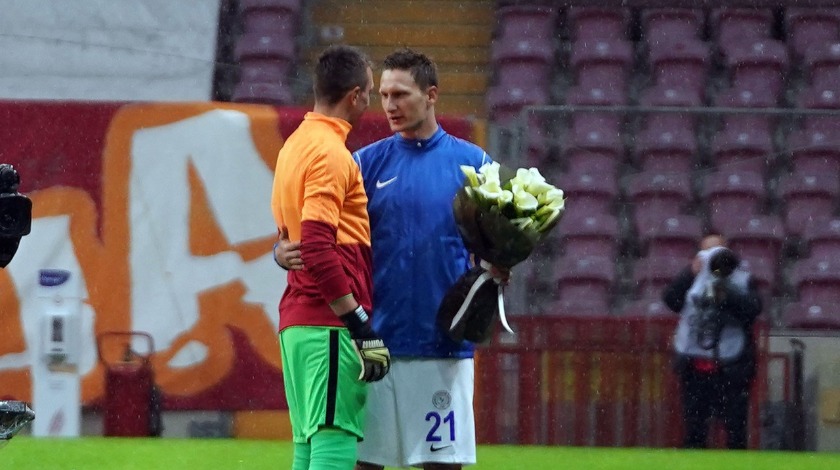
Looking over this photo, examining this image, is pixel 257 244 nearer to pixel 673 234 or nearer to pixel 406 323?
pixel 673 234

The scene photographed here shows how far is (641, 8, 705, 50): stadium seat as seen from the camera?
1364 cm

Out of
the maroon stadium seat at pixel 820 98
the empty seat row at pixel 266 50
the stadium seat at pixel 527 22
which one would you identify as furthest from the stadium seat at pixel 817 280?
the empty seat row at pixel 266 50

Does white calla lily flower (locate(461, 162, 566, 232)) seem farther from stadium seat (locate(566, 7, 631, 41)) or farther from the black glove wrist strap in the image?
stadium seat (locate(566, 7, 631, 41))

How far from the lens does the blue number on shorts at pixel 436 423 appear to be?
463cm

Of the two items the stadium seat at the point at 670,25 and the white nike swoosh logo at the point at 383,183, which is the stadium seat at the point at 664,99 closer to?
the stadium seat at the point at 670,25

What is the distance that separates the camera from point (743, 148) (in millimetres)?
11758

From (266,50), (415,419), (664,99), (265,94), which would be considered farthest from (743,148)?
(415,419)

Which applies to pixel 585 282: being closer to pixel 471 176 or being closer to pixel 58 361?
pixel 58 361

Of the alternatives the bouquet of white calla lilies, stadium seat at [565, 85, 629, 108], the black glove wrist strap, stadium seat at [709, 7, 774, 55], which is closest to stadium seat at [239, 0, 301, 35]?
stadium seat at [565, 85, 629, 108]

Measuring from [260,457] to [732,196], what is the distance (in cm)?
455

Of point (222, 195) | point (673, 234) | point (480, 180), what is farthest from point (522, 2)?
point (480, 180)

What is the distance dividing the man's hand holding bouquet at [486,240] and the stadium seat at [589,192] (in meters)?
7.31

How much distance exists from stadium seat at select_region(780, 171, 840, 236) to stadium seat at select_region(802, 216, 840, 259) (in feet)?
0.25

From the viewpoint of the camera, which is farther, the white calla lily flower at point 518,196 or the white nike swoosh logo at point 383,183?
the white nike swoosh logo at point 383,183
